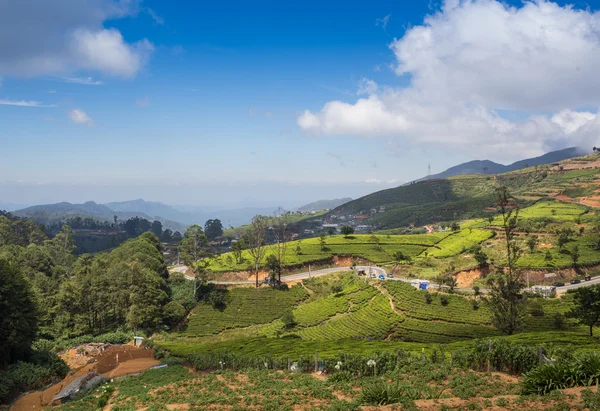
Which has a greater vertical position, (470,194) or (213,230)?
(470,194)

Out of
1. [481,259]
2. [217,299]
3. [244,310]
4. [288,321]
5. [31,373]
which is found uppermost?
[481,259]

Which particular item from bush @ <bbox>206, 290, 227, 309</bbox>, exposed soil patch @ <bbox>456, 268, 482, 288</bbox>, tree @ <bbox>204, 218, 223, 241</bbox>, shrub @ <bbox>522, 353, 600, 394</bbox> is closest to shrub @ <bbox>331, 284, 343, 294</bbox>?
bush @ <bbox>206, 290, 227, 309</bbox>

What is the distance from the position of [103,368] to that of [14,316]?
28.3 ft

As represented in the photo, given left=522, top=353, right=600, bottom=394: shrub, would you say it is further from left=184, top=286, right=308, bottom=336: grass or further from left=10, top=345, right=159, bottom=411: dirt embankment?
left=184, top=286, right=308, bottom=336: grass

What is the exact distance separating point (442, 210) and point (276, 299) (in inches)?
4000

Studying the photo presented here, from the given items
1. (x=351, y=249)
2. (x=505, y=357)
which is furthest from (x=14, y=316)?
(x=351, y=249)

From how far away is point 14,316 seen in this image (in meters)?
30.3

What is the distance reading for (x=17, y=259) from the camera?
6153cm

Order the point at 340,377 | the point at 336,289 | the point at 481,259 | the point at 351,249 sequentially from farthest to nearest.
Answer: the point at 351,249 < the point at 336,289 < the point at 481,259 < the point at 340,377

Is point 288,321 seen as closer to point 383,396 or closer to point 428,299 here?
point 428,299

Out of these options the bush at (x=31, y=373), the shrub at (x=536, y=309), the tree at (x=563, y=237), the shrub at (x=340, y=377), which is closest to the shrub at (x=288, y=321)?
the bush at (x=31, y=373)

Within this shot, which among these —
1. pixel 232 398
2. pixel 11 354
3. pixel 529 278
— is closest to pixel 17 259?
pixel 11 354

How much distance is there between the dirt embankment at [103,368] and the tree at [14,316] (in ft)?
16.3

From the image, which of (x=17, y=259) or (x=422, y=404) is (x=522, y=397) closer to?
(x=422, y=404)
